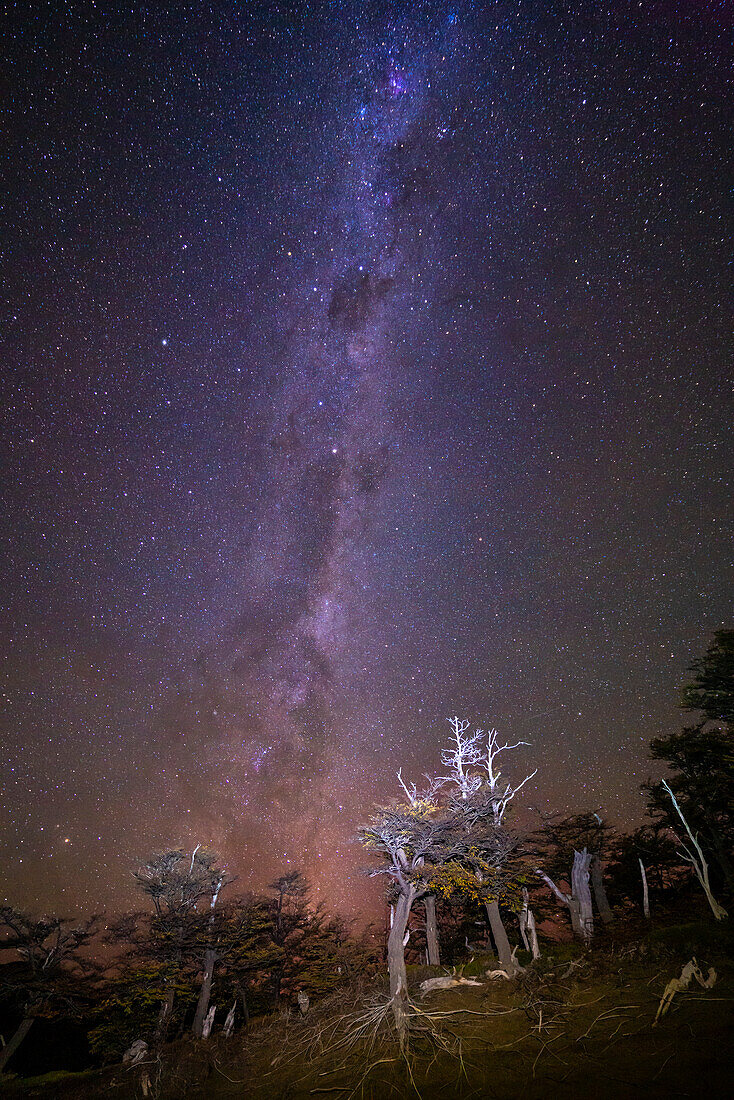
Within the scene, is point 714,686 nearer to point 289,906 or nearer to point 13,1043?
point 289,906

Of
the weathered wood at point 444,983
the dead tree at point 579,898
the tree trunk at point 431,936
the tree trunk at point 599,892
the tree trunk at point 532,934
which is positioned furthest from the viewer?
the tree trunk at point 599,892

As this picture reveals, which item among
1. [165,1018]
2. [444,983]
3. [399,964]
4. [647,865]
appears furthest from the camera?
[647,865]

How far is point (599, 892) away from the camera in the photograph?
25766mm

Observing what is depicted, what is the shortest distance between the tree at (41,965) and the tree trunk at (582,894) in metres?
29.8

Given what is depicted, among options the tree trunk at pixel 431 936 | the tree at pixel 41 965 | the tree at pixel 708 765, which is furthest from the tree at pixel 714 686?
A: the tree at pixel 41 965

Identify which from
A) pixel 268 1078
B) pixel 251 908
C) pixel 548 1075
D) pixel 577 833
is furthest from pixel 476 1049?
pixel 251 908

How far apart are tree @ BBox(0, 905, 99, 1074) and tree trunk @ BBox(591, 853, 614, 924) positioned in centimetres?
3171

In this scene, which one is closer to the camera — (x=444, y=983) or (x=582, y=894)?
(x=444, y=983)

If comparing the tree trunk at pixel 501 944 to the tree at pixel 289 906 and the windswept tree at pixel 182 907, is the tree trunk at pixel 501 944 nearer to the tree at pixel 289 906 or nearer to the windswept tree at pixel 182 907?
the windswept tree at pixel 182 907

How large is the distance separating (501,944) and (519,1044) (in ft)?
28.3

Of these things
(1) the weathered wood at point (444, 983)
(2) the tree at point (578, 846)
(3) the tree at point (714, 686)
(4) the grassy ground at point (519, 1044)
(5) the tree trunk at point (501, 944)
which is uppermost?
(3) the tree at point (714, 686)

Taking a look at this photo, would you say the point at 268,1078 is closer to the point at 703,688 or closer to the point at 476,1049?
the point at 476,1049

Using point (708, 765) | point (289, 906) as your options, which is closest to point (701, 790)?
point (708, 765)

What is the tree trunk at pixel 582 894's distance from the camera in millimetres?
21156
